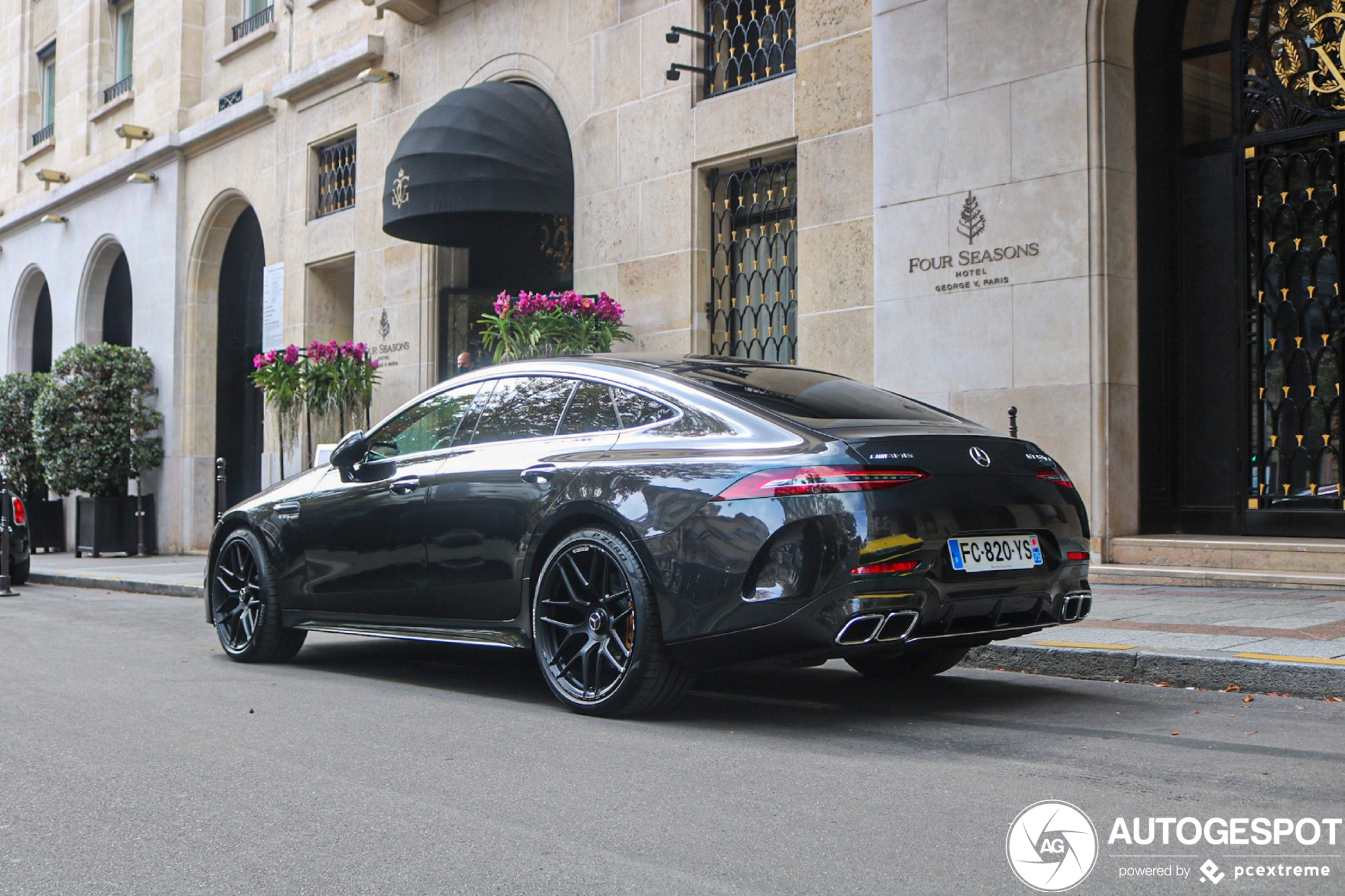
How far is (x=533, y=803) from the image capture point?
3902 mm

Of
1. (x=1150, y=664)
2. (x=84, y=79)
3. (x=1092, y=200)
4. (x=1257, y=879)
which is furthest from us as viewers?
(x=84, y=79)

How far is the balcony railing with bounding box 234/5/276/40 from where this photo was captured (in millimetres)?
20828

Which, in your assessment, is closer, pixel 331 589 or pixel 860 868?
pixel 860 868

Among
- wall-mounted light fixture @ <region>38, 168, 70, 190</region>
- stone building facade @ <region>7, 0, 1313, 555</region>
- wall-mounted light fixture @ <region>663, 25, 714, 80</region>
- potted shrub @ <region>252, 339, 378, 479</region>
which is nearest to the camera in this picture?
stone building facade @ <region>7, 0, 1313, 555</region>

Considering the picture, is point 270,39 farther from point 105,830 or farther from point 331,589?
point 105,830

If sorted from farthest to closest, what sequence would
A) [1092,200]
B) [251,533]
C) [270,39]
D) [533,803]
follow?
[270,39] < [1092,200] < [251,533] < [533,803]

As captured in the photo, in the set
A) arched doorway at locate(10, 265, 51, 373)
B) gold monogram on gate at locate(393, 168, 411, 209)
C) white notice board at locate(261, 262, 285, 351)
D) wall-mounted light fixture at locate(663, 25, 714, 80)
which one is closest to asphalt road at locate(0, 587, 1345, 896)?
wall-mounted light fixture at locate(663, 25, 714, 80)

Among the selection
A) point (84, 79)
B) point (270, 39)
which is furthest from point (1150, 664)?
point (84, 79)

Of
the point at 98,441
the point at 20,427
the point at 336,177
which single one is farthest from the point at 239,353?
the point at 336,177

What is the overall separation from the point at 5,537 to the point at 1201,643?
12.7 metres

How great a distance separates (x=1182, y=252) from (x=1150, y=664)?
5557mm

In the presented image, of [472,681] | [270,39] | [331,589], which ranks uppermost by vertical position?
[270,39]

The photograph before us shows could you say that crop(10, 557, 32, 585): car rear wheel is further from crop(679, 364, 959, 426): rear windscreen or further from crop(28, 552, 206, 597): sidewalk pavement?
crop(679, 364, 959, 426): rear windscreen

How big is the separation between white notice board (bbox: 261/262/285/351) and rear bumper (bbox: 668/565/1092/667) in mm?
16072
